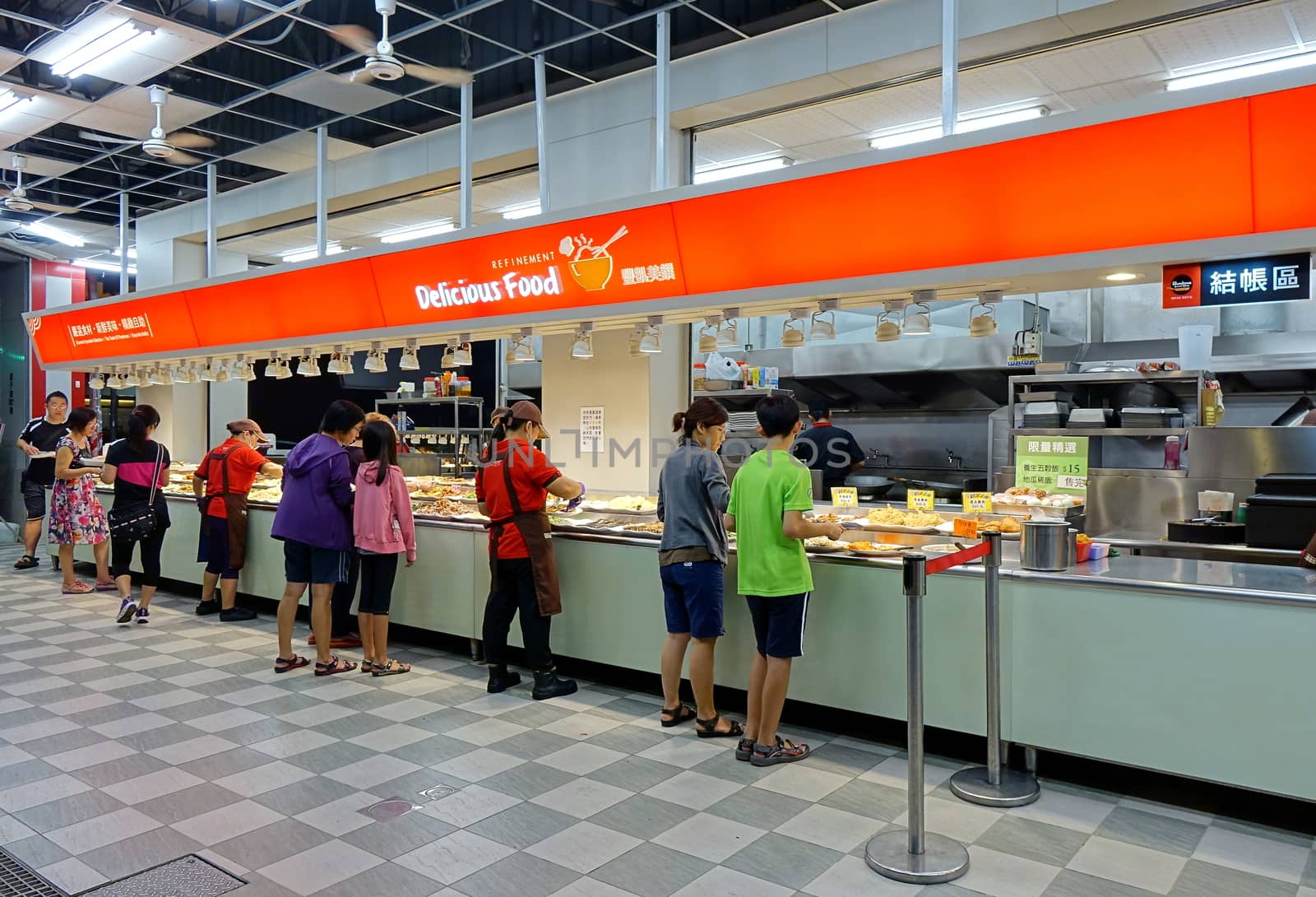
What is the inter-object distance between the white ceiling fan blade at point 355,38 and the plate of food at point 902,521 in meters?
4.18

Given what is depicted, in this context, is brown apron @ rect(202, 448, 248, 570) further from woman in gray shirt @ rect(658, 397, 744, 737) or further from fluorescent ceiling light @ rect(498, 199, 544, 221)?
woman in gray shirt @ rect(658, 397, 744, 737)

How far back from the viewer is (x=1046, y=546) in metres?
4.00

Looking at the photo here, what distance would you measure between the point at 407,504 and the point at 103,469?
3.36 meters

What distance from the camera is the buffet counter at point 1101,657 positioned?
3443 millimetres

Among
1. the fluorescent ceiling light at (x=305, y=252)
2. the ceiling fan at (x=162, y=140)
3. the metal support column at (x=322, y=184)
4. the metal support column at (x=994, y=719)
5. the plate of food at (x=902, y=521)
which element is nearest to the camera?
the metal support column at (x=994, y=719)

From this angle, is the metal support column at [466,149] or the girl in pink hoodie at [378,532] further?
the metal support column at [466,149]

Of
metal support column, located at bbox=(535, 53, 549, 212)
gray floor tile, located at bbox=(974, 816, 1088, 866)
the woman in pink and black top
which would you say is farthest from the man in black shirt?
gray floor tile, located at bbox=(974, 816, 1088, 866)

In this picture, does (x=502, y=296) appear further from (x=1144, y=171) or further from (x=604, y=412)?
(x=1144, y=171)

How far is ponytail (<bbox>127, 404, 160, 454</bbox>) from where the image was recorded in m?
7.32

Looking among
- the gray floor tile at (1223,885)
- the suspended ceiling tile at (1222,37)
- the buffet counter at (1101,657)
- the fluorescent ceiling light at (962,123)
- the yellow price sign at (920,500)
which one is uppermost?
the fluorescent ceiling light at (962,123)

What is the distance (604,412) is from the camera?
6977 millimetres

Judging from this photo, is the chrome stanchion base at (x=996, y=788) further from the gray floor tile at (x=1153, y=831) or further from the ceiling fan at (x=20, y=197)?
the ceiling fan at (x=20, y=197)

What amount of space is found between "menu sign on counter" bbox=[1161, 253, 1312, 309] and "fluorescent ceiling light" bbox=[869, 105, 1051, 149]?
2.91 m

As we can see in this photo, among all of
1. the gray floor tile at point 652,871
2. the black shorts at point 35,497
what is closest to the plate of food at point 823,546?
the gray floor tile at point 652,871
